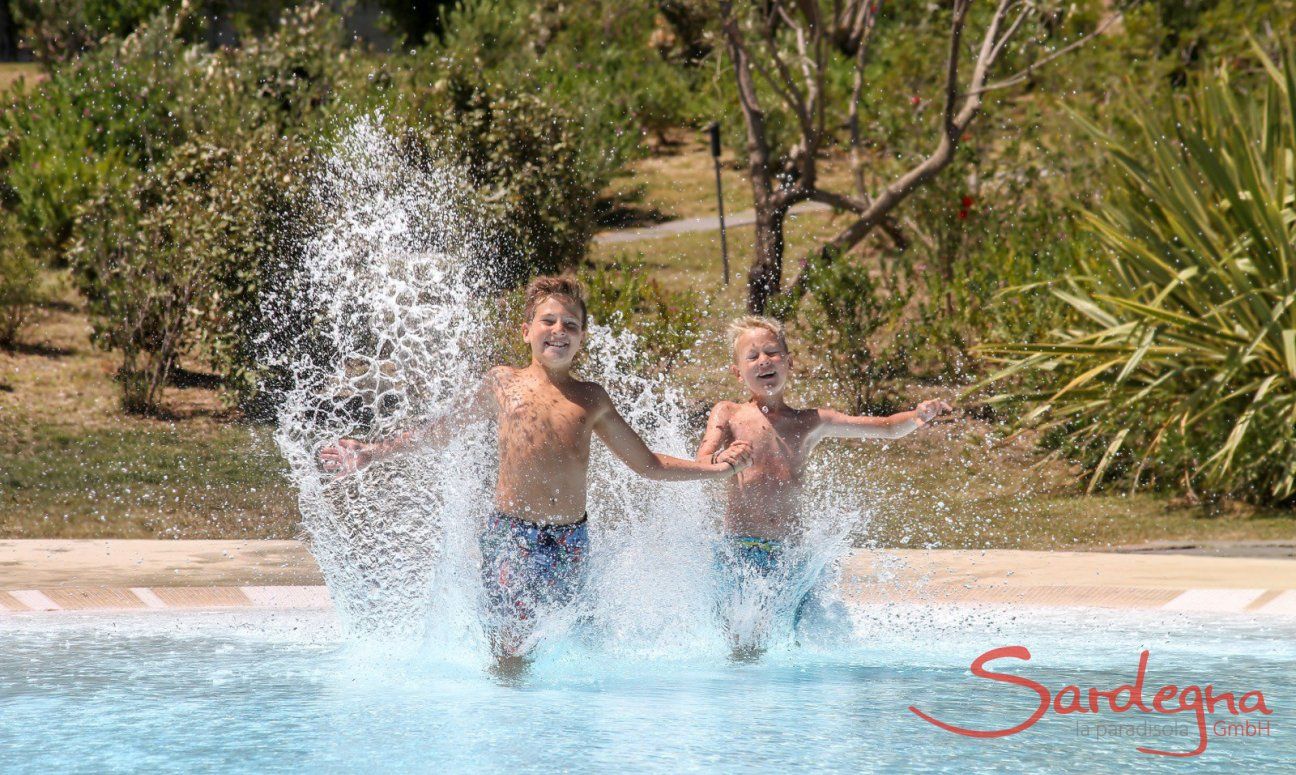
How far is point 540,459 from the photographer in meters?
4.65

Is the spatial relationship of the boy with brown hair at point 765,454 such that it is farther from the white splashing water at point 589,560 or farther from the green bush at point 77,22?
the green bush at point 77,22

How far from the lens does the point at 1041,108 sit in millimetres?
19438

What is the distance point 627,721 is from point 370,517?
3.34 meters

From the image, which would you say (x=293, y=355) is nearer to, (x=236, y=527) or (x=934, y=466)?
(x=236, y=527)

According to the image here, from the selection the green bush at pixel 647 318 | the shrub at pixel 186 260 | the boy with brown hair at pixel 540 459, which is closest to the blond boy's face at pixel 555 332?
the boy with brown hair at pixel 540 459

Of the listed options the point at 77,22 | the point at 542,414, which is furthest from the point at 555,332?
the point at 77,22

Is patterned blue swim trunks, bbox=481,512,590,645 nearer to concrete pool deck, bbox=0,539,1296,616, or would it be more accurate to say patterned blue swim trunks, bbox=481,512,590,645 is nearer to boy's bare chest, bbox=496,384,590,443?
boy's bare chest, bbox=496,384,590,443

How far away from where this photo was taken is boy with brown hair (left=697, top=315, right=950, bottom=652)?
16.5 feet

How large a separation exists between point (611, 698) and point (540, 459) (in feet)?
2.42

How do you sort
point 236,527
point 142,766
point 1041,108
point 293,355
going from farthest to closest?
point 1041,108, point 293,355, point 236,527, point 142,766

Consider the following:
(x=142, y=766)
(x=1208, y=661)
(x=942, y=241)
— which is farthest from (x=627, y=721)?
(x=942, y=241)

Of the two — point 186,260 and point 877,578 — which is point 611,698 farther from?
point 186,260

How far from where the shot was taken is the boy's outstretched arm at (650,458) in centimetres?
476

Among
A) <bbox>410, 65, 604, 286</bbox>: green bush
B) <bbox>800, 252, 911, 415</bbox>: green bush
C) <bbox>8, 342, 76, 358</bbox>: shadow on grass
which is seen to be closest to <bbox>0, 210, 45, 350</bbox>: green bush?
<bbox>8, 342, 76, 358</bbox>: shadow on grass
